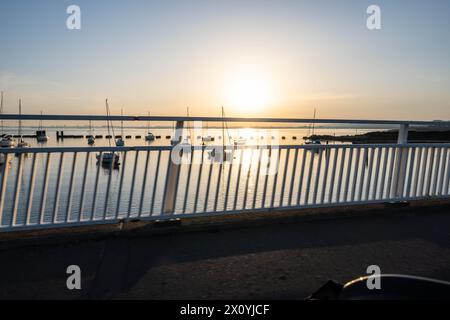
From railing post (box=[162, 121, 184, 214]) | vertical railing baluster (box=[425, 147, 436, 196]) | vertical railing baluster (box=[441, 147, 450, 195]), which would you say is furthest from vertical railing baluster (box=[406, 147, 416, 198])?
railing post (box=[162, 121, 184, 214])

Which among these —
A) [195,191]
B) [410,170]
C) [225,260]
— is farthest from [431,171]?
[225,260]

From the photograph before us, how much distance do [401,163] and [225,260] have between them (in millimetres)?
3631

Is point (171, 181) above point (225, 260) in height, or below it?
above

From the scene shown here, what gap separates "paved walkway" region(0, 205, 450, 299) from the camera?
2963mm

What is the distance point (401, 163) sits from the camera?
18.8 feet

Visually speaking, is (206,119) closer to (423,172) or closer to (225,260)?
(225,260)

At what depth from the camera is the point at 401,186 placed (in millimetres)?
5773

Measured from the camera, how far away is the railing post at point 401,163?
5.66m

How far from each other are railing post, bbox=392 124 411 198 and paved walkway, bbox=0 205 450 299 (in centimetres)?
103
